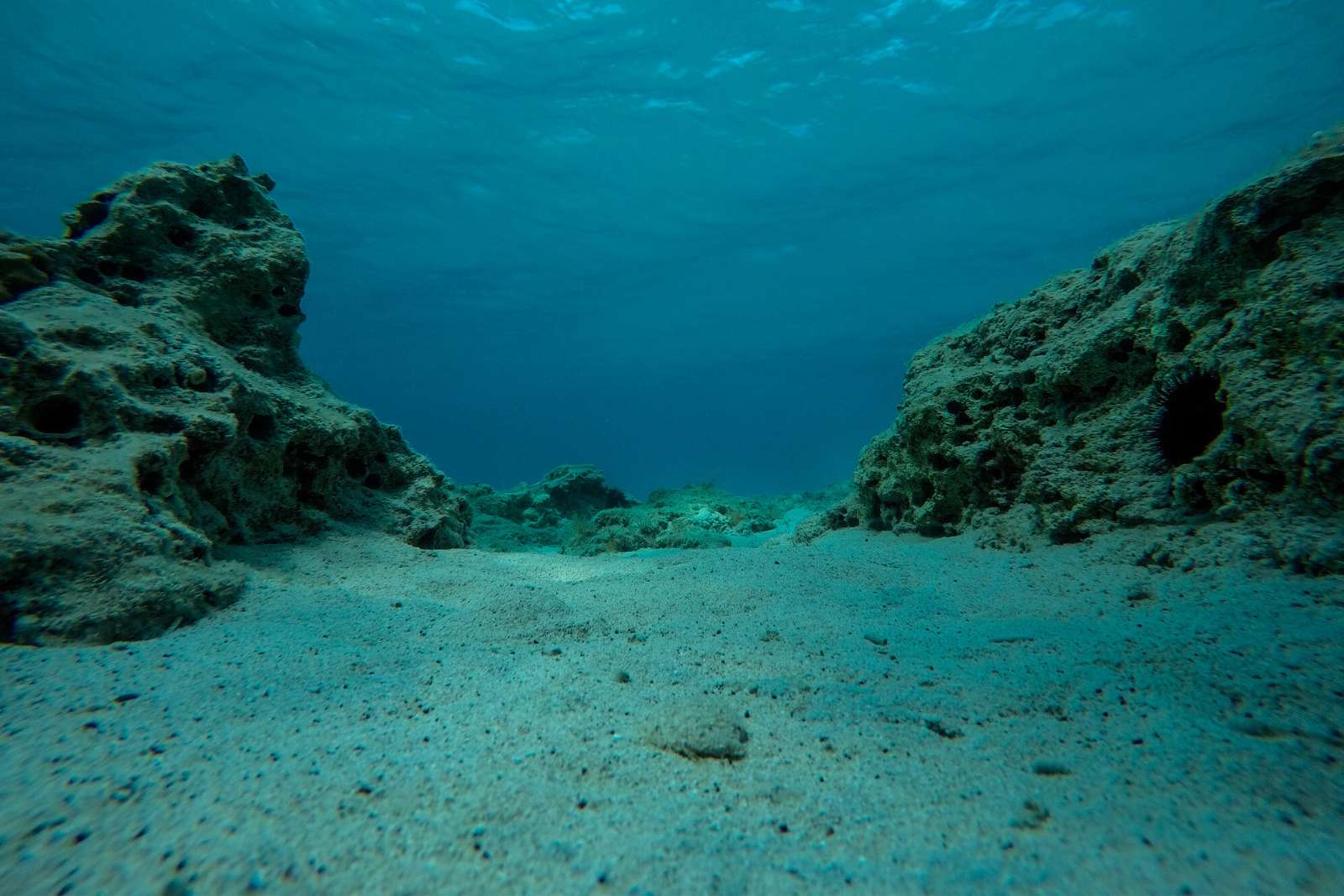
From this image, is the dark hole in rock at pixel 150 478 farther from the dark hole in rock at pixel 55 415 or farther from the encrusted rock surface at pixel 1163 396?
the encrusted rock surface at pixel 1163 396

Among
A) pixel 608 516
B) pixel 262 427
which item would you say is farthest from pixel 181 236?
pixel 608 516

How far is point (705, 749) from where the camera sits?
2373 mm

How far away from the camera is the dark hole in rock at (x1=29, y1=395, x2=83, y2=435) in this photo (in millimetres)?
3930

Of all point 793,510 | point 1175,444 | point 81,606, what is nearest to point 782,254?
point 793,510

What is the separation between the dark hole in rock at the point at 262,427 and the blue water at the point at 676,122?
Answer: 1536cm

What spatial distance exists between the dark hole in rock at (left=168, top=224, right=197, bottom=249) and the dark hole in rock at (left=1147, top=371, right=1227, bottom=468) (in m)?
9.51

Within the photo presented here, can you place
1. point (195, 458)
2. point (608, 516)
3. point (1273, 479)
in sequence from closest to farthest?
point (1273, 479), point (195, 458), point (608, 516)

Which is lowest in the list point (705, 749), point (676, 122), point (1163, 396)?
point (705, 749)

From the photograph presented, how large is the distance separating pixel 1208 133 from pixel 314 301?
70481 mm

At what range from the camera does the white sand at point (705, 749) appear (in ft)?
5.26

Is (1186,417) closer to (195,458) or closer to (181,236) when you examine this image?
(195,458)

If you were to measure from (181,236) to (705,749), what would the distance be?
7.58 meters

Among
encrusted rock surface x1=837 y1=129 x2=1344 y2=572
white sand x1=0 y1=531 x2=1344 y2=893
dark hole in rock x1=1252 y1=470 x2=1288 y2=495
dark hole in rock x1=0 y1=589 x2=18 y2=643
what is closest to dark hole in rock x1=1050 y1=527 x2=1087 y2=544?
encrusted rock surface x1=837 y1=129 x2=1344 y2=572

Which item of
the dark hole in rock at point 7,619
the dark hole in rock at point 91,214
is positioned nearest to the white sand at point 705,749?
the dark hole in rock at point 7,619
